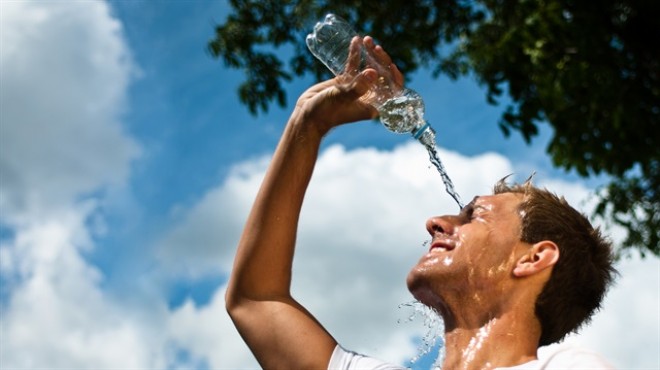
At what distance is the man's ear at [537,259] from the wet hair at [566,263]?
27 millimetres

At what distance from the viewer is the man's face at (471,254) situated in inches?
134

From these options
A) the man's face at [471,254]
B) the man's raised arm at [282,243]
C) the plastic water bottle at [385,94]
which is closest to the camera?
the man's raised arm at [282,243]

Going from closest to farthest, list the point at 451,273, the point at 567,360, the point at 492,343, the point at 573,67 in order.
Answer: the point at 567,360, the point at 492,343, the point at 451,273, the point at 573,67

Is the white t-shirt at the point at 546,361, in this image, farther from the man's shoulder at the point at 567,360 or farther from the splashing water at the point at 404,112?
the splashing water at the point at 404,112

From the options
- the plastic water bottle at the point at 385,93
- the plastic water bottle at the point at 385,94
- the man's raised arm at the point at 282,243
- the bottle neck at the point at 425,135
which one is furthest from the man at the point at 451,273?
the bottle neck at the point at 425,135

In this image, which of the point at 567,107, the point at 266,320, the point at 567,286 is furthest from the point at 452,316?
the point at 567,107

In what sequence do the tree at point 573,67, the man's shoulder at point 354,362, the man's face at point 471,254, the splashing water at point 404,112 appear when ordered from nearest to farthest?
the man's shoulder at point 354,362, the man's face at point 471,254, the splashing water at point 404,112, the tree at point 573,67

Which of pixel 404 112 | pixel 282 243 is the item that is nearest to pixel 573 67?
pixel 404 112

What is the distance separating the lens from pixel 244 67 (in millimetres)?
9000

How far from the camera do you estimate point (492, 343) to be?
326cm

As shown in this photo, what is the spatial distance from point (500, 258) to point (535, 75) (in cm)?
427

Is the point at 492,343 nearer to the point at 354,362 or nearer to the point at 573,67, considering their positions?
the point at 354,362

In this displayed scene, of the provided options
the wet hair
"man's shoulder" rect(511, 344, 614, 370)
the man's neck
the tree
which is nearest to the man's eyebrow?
the wet hair

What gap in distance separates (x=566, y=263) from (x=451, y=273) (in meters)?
0.47
